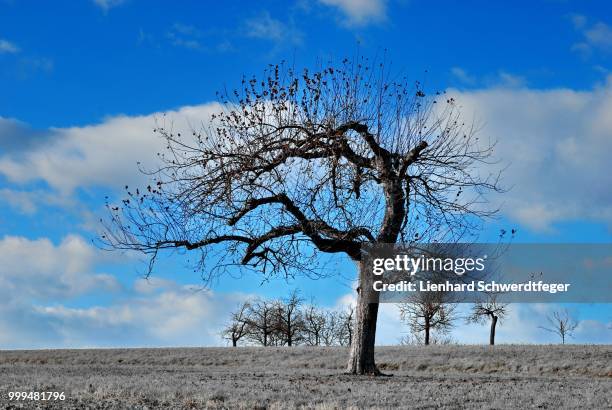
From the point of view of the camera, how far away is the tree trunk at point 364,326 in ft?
71.3

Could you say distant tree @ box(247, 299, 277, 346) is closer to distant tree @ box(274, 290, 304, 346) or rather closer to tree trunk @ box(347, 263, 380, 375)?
distant tree @ box(274, 290, 304, 346)

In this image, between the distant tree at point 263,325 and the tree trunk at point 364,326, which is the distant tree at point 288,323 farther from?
the tree trunk at point 364,326

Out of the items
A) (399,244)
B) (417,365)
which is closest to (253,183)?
(399,244)

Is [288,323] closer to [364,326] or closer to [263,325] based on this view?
[263,325]

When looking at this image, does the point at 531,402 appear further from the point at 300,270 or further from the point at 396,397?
the point at 300,270

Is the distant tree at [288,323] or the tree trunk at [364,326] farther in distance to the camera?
the distant tree at [288,323]

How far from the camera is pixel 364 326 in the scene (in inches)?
862

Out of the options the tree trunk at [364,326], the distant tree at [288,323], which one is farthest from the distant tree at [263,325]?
the tree trunk at [364,326]

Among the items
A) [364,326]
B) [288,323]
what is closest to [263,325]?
[288,323]

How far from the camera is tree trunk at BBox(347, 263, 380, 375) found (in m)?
21.7

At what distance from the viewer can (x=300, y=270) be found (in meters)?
20.6

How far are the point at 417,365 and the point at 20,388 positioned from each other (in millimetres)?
19982

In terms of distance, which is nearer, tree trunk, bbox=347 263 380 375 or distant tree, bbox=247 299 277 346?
tree trunk, bbox=347 263 380 375

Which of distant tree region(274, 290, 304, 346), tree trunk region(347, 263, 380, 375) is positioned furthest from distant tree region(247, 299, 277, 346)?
tree trunk region(347, 263, 380, 375)
